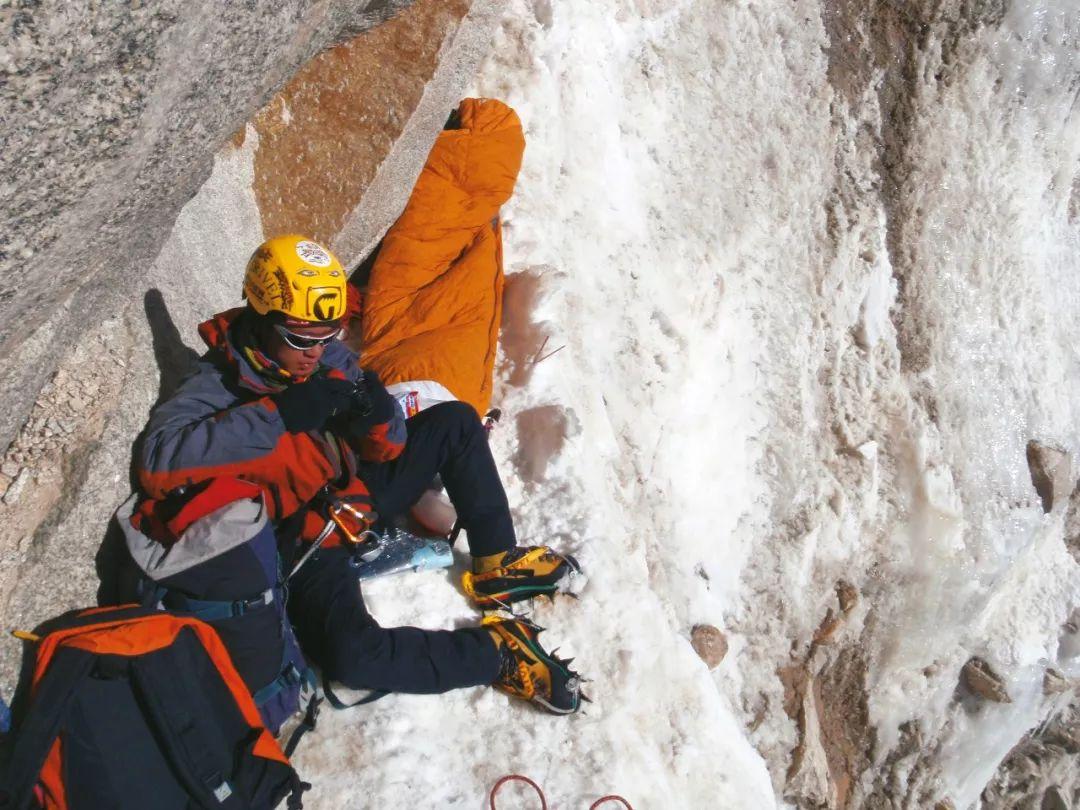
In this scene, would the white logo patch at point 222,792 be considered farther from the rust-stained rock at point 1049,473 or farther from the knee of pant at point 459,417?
the rust-stained rock at point 1049,473

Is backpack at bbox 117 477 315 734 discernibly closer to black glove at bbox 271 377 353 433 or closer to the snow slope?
black glove at bbox 271 377 353 433

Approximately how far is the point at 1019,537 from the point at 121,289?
20.1ft

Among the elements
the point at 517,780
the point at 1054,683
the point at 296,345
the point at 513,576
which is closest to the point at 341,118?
the point at 296,345

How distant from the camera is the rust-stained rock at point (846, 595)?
6.06 metres

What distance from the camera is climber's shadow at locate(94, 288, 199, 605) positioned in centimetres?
351

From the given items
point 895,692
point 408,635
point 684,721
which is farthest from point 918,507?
point 408,635


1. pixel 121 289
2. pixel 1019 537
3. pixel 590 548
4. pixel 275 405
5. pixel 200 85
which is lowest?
pixel 1019 537

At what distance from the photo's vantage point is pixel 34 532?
10.7 ft

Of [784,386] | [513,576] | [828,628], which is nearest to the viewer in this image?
[513,576]

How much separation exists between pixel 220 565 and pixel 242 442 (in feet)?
1.53

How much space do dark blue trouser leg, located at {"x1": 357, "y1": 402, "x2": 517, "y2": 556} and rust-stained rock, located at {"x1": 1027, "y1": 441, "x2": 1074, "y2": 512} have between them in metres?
4.64

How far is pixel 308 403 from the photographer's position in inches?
141

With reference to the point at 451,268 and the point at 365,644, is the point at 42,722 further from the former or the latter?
the point at 451,268

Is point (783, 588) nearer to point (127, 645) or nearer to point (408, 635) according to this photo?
point (408, 635)
